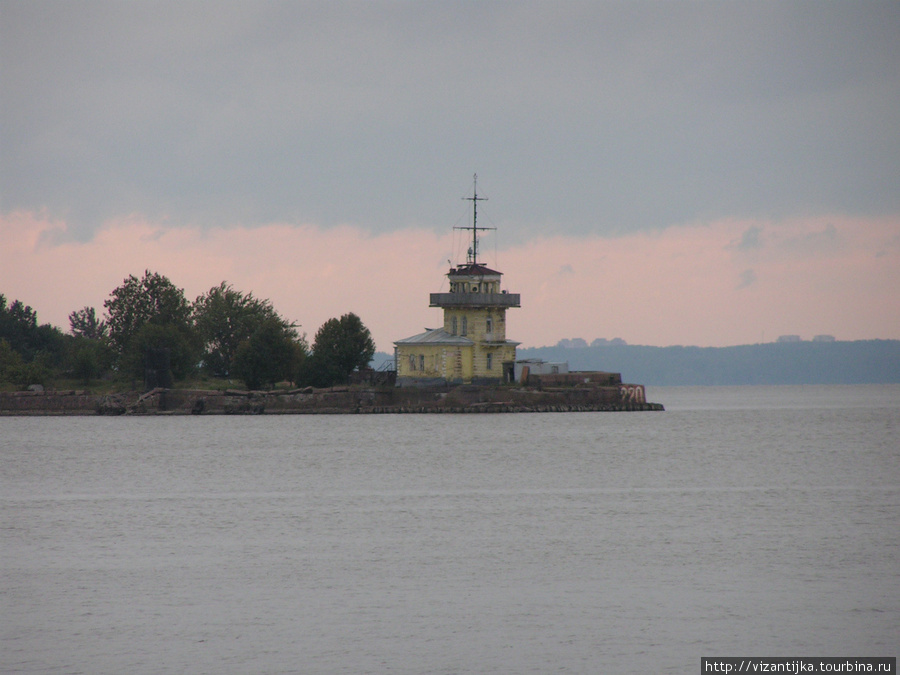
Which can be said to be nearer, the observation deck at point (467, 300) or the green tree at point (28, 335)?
the observation deck at point (467, 300)

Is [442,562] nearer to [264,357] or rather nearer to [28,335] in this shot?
[264,357]

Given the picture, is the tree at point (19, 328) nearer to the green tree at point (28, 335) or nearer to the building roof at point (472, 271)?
the green tree at point (28, 335)

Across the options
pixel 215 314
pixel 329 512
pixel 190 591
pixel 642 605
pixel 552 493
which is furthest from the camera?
pixel 215 314

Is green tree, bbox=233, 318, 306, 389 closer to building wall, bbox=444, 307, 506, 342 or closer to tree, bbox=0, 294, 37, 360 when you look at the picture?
building wall, bbox=444, 307, 506, 342

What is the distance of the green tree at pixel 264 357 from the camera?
89375mm

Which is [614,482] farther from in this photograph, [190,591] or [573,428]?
[573,428]

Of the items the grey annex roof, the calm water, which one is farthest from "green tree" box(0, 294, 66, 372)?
the calm water

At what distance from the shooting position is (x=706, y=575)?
22047 millimetres

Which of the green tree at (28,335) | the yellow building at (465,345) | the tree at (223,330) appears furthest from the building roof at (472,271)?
the green tree at (28,335)

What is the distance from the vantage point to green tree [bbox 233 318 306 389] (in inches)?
3519

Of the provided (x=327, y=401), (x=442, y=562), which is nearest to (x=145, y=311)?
(x=327, y=401)

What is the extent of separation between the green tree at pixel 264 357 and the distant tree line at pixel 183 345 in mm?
79

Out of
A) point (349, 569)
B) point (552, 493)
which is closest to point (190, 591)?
point (349, 569)

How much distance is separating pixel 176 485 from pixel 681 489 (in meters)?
17.5
